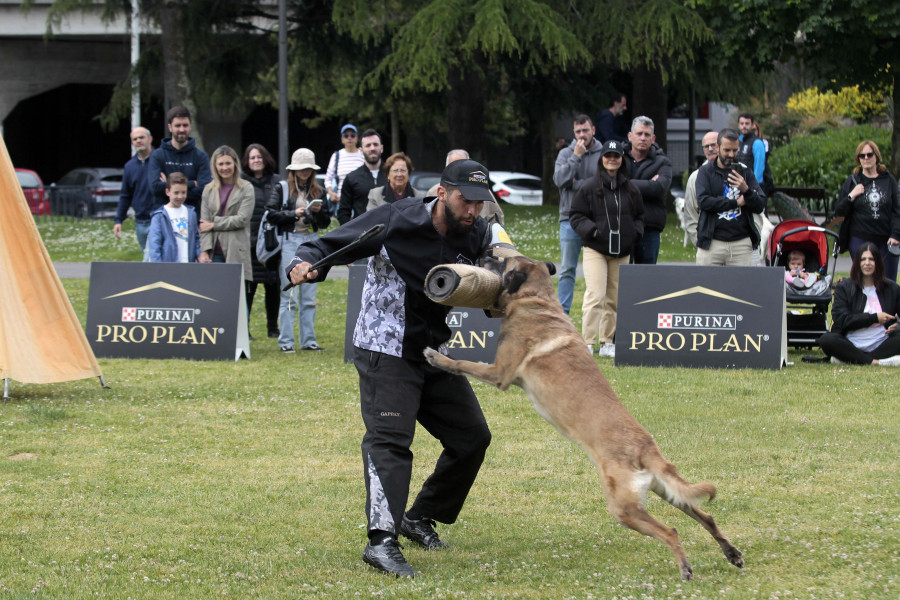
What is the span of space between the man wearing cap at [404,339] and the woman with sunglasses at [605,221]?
17.9ft

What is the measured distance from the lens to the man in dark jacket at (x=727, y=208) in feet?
36.4

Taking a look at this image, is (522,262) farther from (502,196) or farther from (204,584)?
(502,196)

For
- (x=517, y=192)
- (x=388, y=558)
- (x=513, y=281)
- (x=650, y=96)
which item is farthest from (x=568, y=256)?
(x=517, y=192)

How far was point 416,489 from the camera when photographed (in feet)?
21.9

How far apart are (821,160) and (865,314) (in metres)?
14.1

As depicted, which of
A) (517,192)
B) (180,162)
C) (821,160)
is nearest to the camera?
(180,162)

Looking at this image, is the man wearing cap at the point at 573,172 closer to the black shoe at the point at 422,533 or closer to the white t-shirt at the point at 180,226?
the white t-shirt at the point at 180,226

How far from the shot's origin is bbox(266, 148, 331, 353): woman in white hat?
11.1 m

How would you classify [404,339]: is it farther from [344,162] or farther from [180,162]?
[344,162]

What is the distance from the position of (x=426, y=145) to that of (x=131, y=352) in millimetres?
32341

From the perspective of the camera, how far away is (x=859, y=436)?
7805 mm

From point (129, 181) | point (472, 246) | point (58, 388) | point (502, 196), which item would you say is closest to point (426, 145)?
point (502, 196)

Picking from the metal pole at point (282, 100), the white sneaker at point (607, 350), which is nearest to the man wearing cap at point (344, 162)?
the white sneaker at point (607, 350)

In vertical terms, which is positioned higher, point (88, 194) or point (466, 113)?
point (466, 113)
